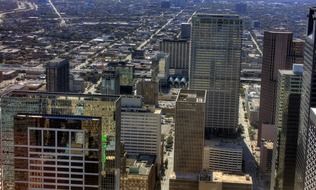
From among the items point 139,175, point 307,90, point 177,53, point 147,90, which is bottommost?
point 139,175

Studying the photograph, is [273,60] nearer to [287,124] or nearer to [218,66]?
[218,66]

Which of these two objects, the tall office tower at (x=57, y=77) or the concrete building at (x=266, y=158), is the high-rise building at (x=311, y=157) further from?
the tall office tower at (x=57, y=77)

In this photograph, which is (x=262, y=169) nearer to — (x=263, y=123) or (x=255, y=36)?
(x=263, y=123)

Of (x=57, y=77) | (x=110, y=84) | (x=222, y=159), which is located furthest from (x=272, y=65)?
(x=57, y=77)

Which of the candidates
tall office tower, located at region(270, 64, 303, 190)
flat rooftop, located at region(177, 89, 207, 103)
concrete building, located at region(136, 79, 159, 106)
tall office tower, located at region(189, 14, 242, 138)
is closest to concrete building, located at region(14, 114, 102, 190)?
flat rooftop, located at region(177, 89, 207, 103)

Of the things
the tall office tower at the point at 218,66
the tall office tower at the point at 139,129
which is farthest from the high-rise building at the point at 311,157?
the tall office tower at the point at 218,66
